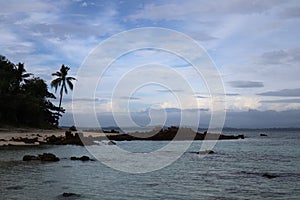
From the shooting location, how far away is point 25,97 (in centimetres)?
6225

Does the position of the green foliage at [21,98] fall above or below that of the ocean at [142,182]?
above

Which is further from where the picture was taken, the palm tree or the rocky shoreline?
the palm tree

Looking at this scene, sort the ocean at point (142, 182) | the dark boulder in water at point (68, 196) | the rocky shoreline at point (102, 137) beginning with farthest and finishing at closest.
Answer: the rocky shoreline at point (102, 137) < the ocean at point (142, 182) < the dark boulder in water at point (68, 196)

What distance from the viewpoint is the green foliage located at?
60.2 metres

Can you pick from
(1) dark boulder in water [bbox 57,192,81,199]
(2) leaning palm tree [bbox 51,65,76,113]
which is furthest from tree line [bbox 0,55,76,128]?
(1) dark boulder in water [bbox 57,192,81,199]

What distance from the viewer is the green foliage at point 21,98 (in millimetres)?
60219

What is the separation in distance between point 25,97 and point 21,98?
3.11 ft

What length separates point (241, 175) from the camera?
24.4 m

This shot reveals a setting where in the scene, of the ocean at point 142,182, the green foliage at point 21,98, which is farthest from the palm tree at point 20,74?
the ocean at point 142,182

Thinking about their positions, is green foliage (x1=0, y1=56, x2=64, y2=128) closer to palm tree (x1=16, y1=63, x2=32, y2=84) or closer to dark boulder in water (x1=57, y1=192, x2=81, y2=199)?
palm tree (x1=16, y1=63, x2=32, y2=84)

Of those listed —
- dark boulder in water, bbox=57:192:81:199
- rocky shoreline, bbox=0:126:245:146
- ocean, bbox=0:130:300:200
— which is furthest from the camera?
rocky shoreline, bbox=0:126:245:146

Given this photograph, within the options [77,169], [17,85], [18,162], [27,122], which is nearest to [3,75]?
[17,85]

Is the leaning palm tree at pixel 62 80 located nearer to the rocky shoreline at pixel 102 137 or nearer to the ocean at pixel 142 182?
the rocky shoreline at pixel 102 137

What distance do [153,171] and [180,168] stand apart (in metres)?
3.08
